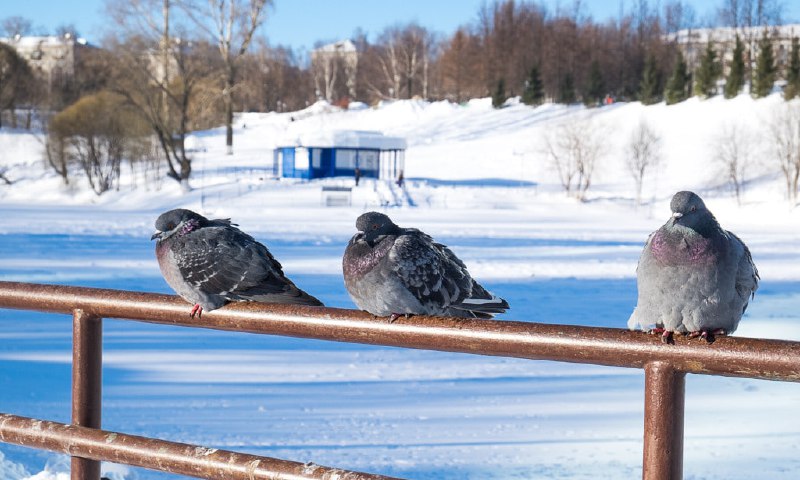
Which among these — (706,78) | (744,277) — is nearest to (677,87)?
(706,78)

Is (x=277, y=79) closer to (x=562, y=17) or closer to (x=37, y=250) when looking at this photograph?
(x=562, y=17)

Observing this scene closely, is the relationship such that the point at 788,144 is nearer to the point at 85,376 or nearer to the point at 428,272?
the point at 428,272

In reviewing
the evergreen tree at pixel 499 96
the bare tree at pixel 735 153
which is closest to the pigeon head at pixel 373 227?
the bare tree at pixel 735 153

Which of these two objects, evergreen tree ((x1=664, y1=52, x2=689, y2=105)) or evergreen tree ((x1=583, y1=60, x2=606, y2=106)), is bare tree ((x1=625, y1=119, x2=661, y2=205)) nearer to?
evergreen tree ((x1=664, y1=52, x2=689, y2=105))

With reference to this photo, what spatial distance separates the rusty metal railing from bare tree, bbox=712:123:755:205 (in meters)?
33.6

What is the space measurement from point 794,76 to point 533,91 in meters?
16.1

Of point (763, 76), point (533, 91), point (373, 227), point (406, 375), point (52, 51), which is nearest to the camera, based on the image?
point (373, 227)

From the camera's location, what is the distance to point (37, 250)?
16469mm

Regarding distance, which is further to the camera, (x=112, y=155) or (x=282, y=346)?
(x=112, y=155)

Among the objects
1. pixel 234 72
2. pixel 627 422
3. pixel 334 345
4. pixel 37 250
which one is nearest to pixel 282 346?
pixel 334 345

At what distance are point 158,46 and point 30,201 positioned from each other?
912cm

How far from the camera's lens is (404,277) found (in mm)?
2268

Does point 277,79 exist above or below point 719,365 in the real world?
above

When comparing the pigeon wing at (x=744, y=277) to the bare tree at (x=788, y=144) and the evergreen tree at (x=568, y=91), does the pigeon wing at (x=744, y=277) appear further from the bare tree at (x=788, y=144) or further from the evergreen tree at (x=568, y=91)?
the evergreen tree at (x=568, y=91)
